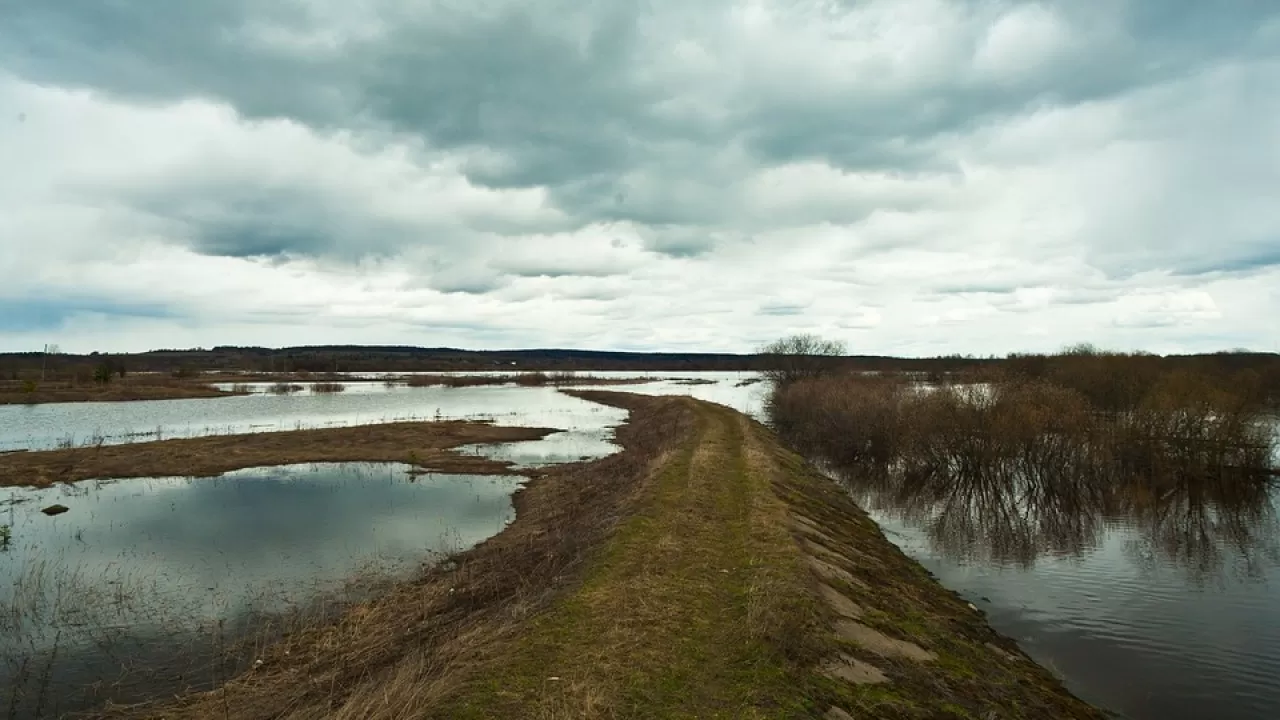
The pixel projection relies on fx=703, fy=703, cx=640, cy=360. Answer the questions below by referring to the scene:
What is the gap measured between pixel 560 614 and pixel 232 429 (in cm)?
4703

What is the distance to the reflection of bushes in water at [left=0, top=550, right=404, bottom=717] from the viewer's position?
10.7m

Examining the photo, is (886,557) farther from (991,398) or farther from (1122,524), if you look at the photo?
(991,398)

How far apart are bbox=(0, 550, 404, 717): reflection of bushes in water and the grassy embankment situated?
864mm

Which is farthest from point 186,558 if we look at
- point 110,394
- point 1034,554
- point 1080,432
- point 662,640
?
point 110,394

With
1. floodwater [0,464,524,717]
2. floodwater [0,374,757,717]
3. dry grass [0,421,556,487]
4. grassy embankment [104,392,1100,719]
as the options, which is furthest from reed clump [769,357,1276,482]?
dry grass [0,421,556,487]

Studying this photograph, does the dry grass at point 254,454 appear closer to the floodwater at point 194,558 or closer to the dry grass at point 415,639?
the floodwater at point 194,558

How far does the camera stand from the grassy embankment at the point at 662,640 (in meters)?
8.04

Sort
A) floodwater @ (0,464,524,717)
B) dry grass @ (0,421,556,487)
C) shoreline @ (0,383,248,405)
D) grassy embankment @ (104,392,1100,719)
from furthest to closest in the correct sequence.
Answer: shoreline @ (0,383,248,405), dry grass @ (0,421,556,487), floodwater @ (0,464,524,717), grassy embankment @ (104,392,1100,719)

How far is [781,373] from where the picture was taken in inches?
3214

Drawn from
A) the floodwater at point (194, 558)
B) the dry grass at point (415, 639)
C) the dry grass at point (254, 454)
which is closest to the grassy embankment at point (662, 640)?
the dry grass at point (415, 639)

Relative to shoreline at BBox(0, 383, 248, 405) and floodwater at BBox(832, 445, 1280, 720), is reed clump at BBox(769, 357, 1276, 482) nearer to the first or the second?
floodwater at BBox(832, 445, 1280, 720)

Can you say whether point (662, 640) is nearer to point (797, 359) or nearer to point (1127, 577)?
point (1127, 577)

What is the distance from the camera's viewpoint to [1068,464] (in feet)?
102

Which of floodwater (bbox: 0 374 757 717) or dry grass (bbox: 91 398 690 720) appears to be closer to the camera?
dry grass (bbox: 91 398 690 720)
